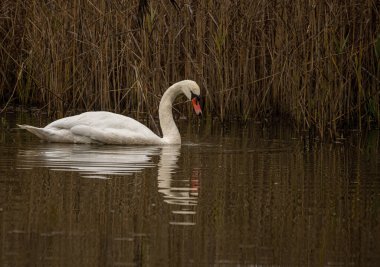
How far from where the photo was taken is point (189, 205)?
22.9 feet

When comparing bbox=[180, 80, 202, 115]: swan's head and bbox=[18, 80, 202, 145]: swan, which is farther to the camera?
bbox=[180, 80, 202, 115]: swan's head

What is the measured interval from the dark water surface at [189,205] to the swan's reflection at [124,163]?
0.03 feet

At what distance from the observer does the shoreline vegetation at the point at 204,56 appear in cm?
A: 1252

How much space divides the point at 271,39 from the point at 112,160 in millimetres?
4472

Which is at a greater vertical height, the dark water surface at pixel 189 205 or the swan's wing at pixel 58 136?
the swan's wing at pixel 58 136

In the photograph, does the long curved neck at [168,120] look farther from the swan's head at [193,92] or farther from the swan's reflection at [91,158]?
the swan's reflection at [91,158]

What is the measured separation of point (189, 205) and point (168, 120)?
4.79 metres

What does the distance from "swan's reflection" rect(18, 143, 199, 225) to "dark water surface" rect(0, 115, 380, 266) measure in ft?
0.03

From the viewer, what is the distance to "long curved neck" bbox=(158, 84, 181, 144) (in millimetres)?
11383

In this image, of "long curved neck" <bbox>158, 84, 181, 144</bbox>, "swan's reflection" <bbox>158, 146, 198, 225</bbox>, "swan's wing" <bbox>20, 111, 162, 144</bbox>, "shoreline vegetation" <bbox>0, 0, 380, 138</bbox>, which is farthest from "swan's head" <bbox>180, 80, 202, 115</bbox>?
"swan's reflection" <bbox>158, 146, 198, 225</bbox>

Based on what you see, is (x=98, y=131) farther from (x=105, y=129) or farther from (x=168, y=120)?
(x=168, y=120)

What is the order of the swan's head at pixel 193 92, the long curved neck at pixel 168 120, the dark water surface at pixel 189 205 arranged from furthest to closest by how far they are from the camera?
the swan's head at pixel 193 92 < the long curved neck at pixel 168 120 < the dark water surface at pixel 189 205

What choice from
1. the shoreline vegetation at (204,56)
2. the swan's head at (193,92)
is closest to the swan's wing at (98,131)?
the swan's head at (193,92)

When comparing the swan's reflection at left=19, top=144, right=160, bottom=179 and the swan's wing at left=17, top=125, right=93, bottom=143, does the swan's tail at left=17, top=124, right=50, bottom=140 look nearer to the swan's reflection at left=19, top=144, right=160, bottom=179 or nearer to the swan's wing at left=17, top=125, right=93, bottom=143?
the swan's wing at left=17, top=125, right=93, bottom=143
